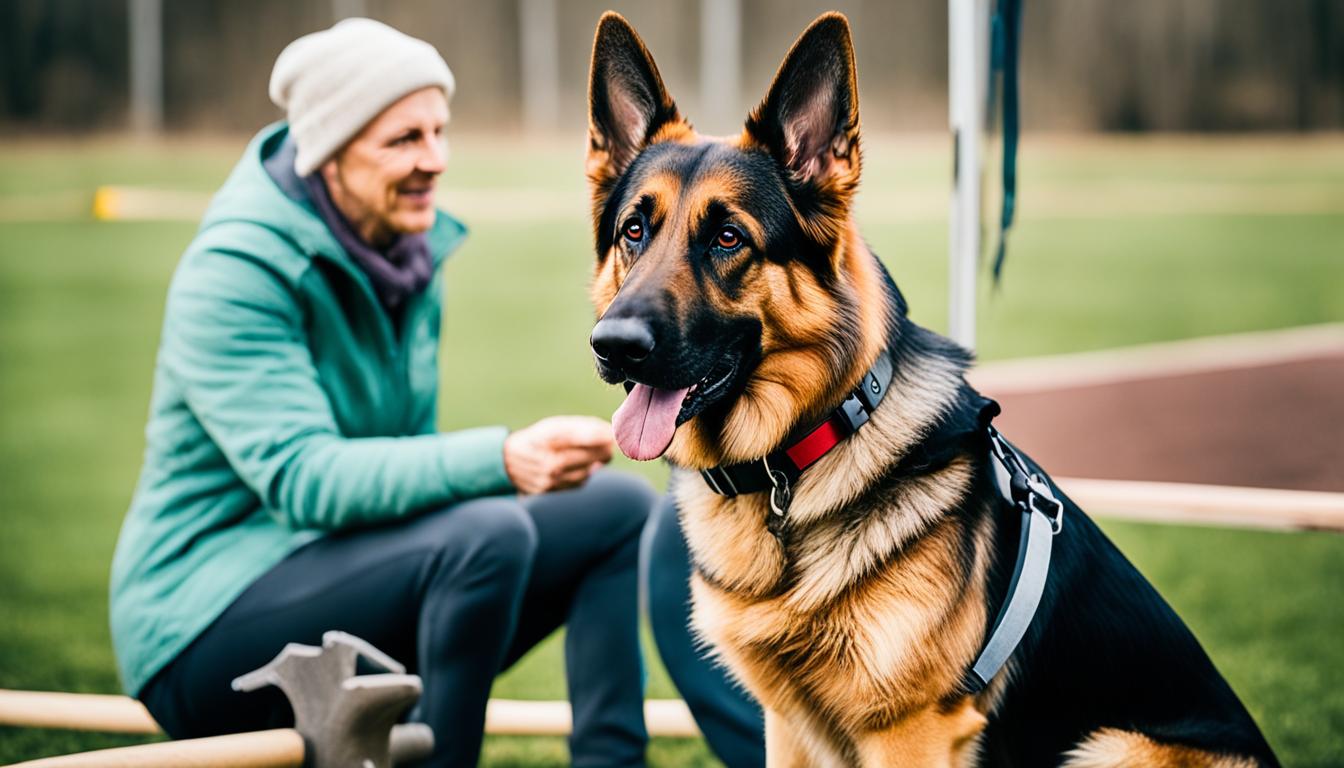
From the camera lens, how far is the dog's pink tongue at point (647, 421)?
199 centimetres

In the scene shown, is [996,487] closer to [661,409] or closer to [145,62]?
[661,409]

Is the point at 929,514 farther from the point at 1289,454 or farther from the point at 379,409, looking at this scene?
the point at 1289,454

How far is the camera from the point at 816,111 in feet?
6.80

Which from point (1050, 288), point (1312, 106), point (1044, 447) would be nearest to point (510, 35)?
point (1050, 288)

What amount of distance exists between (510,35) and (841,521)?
16415mm

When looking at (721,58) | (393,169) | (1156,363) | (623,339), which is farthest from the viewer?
(721,58)

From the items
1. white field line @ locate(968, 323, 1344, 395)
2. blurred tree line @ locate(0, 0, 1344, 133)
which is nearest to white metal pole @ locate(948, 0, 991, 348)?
white field line @ locate(968, 323, 1344, 395)

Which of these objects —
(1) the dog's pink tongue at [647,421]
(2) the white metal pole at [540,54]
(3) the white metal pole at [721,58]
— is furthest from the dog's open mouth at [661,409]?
(2) the white metal pole at [540,54]

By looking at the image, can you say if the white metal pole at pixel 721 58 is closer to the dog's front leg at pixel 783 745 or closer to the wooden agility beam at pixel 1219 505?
the wooden agility beam at pixel 1219 505

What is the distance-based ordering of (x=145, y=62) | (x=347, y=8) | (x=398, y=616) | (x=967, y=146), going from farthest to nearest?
1. (x=347, y=8)
2. (x=145, y=62)
3. (x=967, y=146)
4. (x=398, y=616)

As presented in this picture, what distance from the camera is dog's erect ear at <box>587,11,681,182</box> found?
2.17 m

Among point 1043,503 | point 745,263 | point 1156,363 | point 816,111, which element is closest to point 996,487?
point 1043,503

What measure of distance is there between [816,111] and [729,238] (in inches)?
10.5

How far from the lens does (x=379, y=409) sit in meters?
2.72
